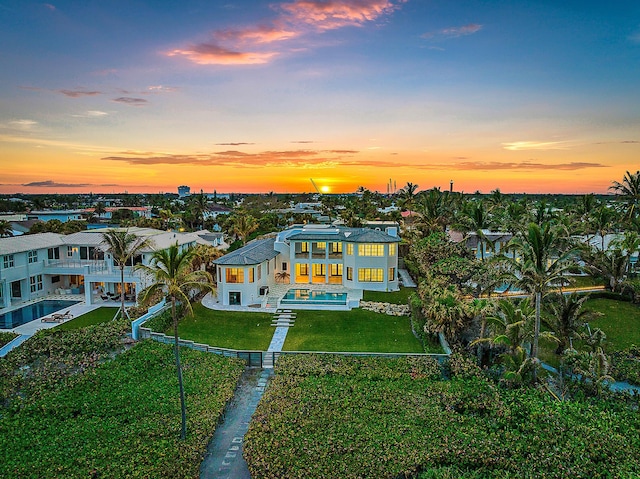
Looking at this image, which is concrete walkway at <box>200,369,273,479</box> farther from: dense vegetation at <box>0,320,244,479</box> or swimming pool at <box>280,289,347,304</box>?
A: swimming pool at <box>280,289,347,304</box>

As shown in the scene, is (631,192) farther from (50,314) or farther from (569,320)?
(50,314)

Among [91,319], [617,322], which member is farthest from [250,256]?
[617,322]

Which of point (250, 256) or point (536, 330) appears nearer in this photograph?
point (536, 330)

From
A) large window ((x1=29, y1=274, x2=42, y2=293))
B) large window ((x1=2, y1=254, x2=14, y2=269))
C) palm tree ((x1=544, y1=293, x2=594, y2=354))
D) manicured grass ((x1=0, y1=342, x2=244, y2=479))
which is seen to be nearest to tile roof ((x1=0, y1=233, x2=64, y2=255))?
large window ((x1=2, y1=254, x2=14, y2=269))

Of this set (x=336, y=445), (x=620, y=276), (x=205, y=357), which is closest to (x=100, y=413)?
(x=205, y=357)

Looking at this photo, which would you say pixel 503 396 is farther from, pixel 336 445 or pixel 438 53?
pixel 438 53

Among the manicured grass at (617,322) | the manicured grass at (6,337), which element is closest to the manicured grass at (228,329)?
the manicured grass at (6,337)
